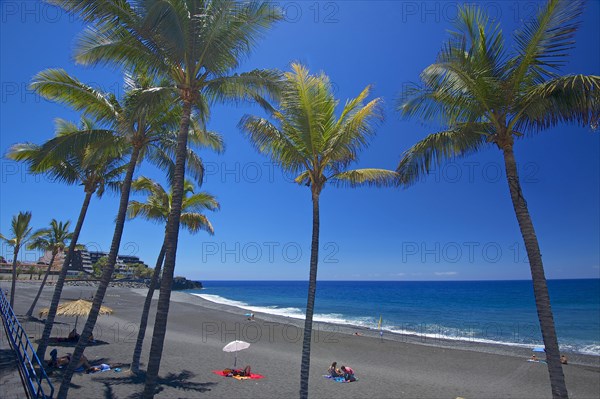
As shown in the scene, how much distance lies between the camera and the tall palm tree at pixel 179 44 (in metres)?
6.99

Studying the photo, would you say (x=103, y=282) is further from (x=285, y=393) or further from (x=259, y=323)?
(x=259, y=323)

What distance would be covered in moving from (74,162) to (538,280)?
1334 cm

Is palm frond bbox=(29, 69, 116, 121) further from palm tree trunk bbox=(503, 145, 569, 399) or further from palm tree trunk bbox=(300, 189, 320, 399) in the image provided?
palm tree trunk bbox=(503, 145, 569, 399)

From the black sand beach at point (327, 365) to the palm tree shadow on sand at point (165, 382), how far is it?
3cm

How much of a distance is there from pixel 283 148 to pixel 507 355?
2293cm

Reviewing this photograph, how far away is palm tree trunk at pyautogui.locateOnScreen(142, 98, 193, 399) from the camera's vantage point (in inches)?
246

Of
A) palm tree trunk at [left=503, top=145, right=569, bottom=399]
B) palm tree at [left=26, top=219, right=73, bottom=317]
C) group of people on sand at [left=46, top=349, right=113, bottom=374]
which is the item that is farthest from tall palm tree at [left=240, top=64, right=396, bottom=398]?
palm tree at [left=26, top=219, right=73, bottom=317]

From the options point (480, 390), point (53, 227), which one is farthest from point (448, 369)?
point (53, 227)

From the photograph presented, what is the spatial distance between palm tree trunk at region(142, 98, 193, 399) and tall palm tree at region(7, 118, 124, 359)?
378 cm

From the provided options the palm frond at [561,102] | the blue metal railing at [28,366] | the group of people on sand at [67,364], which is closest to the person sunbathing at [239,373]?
the group of people on sand at [67,364]

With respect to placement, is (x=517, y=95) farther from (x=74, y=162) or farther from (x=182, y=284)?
(x=182, y=284)

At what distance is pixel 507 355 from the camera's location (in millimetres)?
23953

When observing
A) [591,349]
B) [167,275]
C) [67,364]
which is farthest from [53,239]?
[591,349]

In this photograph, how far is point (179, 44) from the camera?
708cm
